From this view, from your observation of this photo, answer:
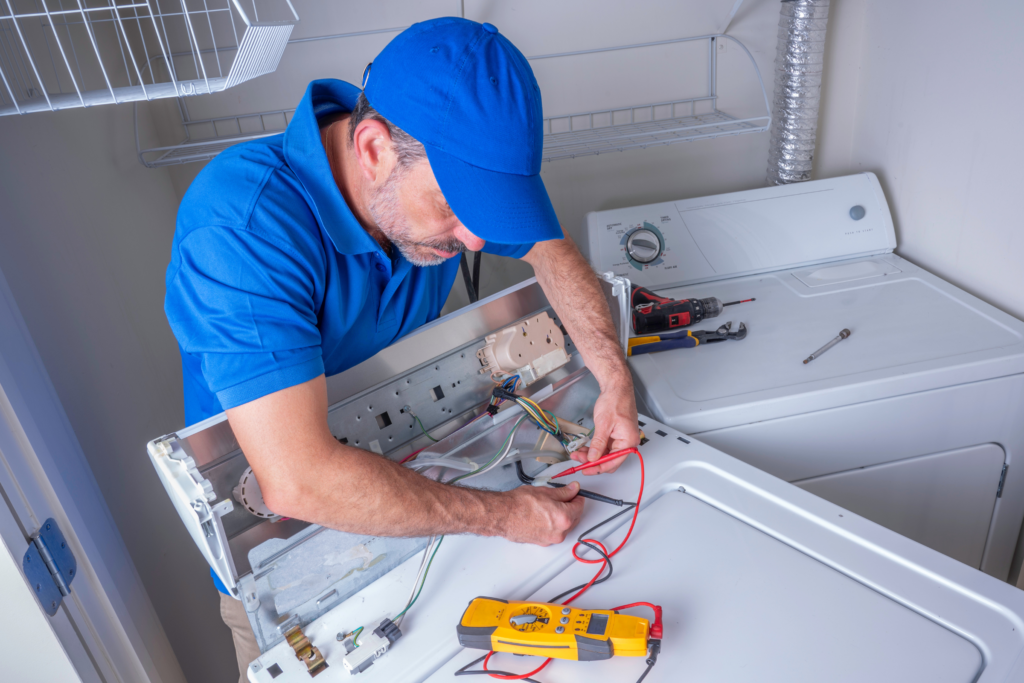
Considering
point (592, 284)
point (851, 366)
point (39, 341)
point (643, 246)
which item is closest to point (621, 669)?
point (592, 284)

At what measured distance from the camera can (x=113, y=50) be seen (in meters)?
1.40

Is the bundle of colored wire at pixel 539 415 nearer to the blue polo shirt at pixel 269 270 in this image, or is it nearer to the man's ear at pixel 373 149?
the blue polo shirt at pixel 269 270

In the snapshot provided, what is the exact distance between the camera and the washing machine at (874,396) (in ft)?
3.88

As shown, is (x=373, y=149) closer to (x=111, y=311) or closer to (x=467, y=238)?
(x=467, y=238)

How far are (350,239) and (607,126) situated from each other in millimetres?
1133

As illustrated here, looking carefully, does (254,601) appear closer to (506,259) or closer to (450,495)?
(450,495)

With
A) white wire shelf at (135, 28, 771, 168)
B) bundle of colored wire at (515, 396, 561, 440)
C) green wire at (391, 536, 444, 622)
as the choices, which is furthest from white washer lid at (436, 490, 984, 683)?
white wire shelf at (135, 28, 771, 168)

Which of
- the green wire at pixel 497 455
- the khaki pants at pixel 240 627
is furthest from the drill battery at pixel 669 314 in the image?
the khaki pants at pixel 240 627

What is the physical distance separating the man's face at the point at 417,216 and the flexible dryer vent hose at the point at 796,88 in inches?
48.7

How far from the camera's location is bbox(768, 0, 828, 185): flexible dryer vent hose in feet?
5.23

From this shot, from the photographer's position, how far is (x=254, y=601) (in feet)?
2.61

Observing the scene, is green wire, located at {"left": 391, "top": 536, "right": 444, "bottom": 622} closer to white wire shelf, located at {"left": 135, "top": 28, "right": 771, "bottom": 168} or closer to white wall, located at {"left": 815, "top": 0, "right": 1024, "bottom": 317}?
white wire shelf, located at {"left": 135, "top": 28, "right": 771, "bottom": 168}

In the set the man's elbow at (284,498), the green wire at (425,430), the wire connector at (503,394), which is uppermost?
the man's elbow at (284,498)

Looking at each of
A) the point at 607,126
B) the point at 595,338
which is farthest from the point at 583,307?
the point at 607,126
